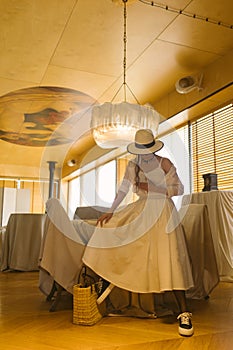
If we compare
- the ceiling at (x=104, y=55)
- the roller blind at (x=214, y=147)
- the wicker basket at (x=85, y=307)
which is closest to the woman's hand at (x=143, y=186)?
the wicker basket at (x=85, y=307)

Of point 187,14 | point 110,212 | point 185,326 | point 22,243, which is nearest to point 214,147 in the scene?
point 187,14

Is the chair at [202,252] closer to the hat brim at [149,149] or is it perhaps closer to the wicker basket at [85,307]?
the hat brim at [149,149]

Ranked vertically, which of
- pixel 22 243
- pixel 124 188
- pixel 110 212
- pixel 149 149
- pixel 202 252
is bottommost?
pixel 22 243

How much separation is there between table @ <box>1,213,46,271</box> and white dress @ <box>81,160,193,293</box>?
2.80m

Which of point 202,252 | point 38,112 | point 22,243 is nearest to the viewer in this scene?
point 202,252

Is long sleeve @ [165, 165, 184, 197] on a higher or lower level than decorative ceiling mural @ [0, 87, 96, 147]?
lower

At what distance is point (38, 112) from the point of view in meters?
5.75

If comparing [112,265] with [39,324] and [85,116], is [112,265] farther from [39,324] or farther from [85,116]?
[85,116]

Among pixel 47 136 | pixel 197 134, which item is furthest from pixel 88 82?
pixel 47 136

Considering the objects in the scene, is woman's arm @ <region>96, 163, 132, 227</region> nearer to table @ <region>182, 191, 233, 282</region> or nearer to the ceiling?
the ceiling

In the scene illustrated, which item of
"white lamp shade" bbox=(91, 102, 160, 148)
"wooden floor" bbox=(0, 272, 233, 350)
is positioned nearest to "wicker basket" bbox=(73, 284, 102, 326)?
"wooden floor" bbox=(0, 272, 233, 350)

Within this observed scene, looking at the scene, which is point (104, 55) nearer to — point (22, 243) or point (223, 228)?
point (223, 228)

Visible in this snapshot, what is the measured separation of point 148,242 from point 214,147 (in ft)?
8.90

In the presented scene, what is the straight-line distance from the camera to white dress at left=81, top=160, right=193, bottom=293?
196cm
